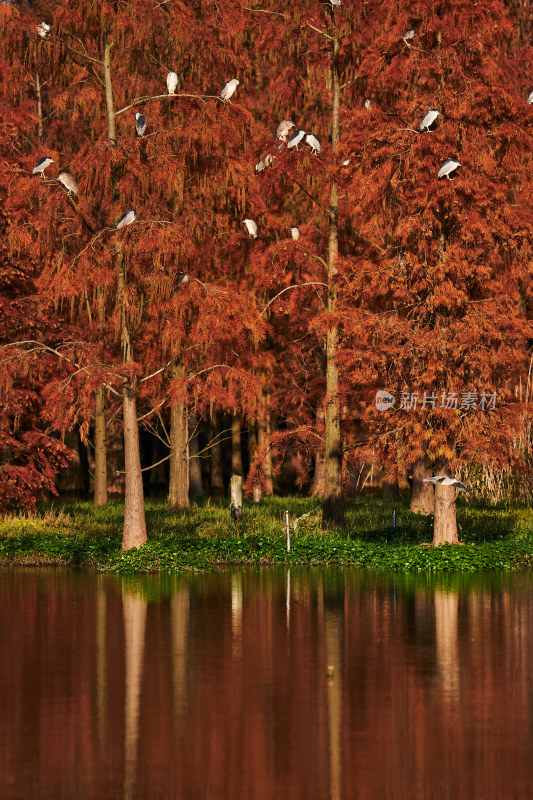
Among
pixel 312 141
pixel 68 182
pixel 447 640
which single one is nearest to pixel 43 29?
pixel 68 182

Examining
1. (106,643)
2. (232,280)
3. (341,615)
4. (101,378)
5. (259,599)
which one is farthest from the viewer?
(232,280)

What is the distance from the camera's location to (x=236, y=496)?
3441cm

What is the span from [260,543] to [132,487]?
279 centimetres

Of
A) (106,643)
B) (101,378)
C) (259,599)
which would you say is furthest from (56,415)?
(106,643)

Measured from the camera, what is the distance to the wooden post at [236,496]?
1348 inches

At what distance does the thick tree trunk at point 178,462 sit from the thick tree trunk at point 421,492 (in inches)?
243

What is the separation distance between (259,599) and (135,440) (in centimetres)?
727

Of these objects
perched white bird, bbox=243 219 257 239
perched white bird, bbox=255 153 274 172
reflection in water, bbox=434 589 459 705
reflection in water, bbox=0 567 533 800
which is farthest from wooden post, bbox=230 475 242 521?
reflection in water, bbox=434 589 459 705

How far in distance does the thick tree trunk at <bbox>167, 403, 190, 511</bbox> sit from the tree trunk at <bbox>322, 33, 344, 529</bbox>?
7946 millimetres

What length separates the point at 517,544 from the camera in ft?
91.8

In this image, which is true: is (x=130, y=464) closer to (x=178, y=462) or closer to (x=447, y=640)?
(x=178, y=462)

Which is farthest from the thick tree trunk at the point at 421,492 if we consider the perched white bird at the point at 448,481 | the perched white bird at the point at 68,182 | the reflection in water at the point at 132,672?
the reflection in water at the point at 132,672

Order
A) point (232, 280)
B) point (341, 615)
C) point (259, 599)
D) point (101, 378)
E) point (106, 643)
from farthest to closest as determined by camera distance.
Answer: point (232, 280) < point (101, 378) < point (259, 599) < point (341, 615) < point (106, 643)

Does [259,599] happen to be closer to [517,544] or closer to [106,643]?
[106,643]
